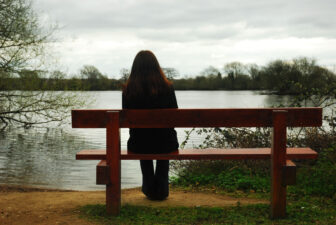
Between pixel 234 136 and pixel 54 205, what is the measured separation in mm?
5036

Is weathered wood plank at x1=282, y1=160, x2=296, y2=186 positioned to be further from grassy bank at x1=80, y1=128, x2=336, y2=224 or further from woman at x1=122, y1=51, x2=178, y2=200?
woman at x1=122, y1=51, x2=178, y2=200

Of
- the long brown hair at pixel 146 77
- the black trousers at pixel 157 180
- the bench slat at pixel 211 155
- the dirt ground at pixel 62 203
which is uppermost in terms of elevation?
the long brown hair at pixel 146 77

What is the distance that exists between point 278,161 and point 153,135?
1482 millimetres

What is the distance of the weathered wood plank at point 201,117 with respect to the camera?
4004mm

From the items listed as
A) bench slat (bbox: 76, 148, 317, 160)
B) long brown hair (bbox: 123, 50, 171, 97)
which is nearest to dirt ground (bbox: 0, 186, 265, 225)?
bench slat (bbox: 76, 148, 317, 160)

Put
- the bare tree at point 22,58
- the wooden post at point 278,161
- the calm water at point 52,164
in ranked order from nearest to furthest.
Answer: the wooden post at point 278,161, the calm water at point 52,164, the bare tree at point 22,58

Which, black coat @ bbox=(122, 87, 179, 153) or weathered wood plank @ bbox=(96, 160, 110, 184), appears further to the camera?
black coat @ bbox=(122, 87, 179, 153)

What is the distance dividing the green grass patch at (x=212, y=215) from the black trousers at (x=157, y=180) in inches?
19.6

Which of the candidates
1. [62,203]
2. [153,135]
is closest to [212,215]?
[153,135]

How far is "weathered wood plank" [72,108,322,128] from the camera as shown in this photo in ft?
13.1

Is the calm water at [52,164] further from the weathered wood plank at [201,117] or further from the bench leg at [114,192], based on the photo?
the weathered wood plank at [201,117]

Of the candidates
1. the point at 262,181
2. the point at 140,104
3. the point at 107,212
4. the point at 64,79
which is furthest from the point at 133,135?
the point at 64,79

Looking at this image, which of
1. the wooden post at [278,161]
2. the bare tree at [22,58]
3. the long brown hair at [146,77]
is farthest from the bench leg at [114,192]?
the bare tree at [22,58]

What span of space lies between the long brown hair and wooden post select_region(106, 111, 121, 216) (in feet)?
2.59
